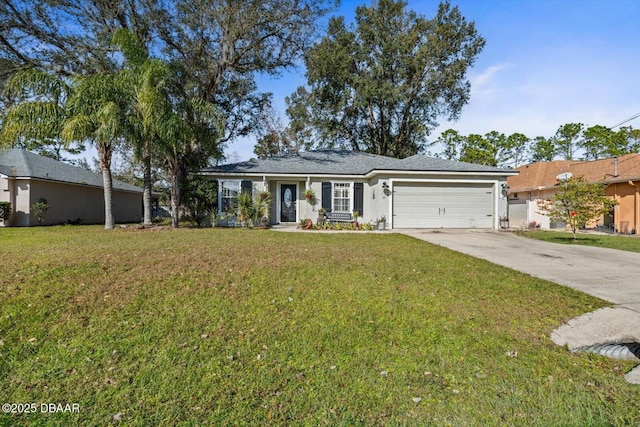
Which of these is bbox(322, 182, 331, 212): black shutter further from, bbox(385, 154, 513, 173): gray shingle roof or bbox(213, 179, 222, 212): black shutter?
bbox(213, 179, 222, 212): black shutter

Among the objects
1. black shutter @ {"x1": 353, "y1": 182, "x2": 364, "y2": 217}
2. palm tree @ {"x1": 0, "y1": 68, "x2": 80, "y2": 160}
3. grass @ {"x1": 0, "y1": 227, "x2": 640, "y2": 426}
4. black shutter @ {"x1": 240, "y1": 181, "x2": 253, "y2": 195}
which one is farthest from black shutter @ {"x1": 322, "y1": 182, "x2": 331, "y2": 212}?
palm tree @ {"x1": 0, "y1": 68, "x2": 80, "y2": 160}

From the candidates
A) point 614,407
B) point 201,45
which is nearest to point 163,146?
point 201,45

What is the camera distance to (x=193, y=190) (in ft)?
47.2

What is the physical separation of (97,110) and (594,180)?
78.2 feet

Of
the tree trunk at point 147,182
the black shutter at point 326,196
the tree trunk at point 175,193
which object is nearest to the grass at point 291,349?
the tree trunk at point 175,193

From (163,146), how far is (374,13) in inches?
705

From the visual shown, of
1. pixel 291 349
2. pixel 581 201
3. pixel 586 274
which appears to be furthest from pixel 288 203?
pixel 291 349

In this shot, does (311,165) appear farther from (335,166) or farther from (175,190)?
(175,190)

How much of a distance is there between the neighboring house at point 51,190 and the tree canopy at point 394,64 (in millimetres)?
14916

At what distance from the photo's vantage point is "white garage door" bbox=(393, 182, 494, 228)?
47.2ft

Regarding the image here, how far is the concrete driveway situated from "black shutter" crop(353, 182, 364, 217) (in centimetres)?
546

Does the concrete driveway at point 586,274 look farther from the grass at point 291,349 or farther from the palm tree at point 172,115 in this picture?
the palm tree at point 172,115

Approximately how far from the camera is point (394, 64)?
22.3 m

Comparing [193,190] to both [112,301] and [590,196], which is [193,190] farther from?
[590,196]
